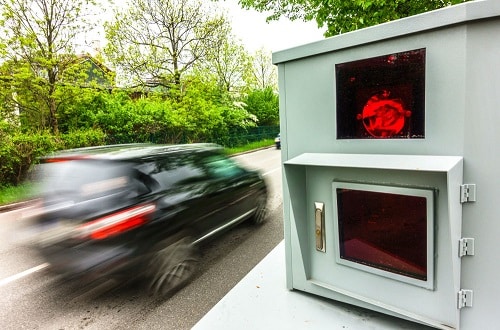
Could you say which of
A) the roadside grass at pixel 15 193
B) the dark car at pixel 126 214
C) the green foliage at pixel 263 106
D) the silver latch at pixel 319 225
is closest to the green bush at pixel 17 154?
the roadside grass at pixel 15 193

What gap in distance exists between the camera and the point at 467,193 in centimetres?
149

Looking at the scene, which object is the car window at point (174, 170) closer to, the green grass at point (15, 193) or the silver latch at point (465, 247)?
the silver latch at point (465, 247)

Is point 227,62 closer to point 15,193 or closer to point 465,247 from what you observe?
point 15,193

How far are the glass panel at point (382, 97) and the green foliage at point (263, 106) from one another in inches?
1158

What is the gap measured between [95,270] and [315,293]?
2445 mm

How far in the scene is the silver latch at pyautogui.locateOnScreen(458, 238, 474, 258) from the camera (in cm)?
151

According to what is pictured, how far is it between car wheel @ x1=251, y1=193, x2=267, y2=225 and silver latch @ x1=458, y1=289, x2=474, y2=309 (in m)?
4.61

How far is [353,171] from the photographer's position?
71.7 inches

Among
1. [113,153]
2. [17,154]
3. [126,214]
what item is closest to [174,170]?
[113,153]

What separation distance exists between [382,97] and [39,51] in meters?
15.0

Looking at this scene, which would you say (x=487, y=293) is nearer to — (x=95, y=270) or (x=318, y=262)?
(x=318, y=262)

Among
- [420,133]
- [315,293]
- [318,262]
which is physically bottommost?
[315,293]

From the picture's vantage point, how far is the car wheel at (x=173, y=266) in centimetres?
376

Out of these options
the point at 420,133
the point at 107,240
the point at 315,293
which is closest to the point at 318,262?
the point at 315,293
